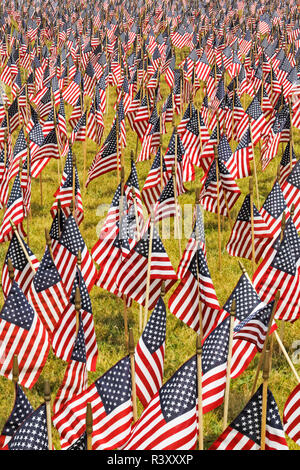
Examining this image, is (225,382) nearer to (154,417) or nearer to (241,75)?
(154,417)

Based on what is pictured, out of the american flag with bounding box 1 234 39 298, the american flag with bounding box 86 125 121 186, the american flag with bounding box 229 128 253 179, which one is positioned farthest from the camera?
the american flag with bounding box 229 128 253 179

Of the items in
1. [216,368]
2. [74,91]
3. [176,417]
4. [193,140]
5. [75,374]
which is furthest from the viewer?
[74,91]

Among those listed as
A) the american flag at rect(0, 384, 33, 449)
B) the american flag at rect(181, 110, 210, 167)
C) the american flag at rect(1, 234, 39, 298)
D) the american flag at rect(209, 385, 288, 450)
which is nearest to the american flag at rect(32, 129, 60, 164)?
the american flag at rect(181, 110, 210, 167)

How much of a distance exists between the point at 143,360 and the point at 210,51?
62.9 ft

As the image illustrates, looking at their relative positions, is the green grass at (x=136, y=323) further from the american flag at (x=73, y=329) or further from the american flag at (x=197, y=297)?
the american flag at (x=197, y=297)

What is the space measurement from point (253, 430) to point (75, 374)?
238cm

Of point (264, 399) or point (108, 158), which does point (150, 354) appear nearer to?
point (264, 399)

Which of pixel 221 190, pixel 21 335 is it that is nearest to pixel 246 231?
pixel 221 190

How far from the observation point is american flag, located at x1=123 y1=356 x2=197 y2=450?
20.7 feet

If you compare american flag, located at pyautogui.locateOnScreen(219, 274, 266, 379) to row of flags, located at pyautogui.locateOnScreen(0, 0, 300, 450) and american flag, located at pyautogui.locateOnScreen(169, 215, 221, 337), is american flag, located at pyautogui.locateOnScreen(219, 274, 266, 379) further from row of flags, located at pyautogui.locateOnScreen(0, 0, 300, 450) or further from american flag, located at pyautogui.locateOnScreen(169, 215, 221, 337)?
american flag, located at pyautogui.locateOnScreen(169, 215, 221, 337)

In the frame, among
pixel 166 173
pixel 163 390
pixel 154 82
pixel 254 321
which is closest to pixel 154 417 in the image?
pixel 163 390

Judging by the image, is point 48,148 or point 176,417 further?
point 48,148

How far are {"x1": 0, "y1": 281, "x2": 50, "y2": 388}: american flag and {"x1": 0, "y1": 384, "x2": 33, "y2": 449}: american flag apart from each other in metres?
1.66

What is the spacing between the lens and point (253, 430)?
239 inches
